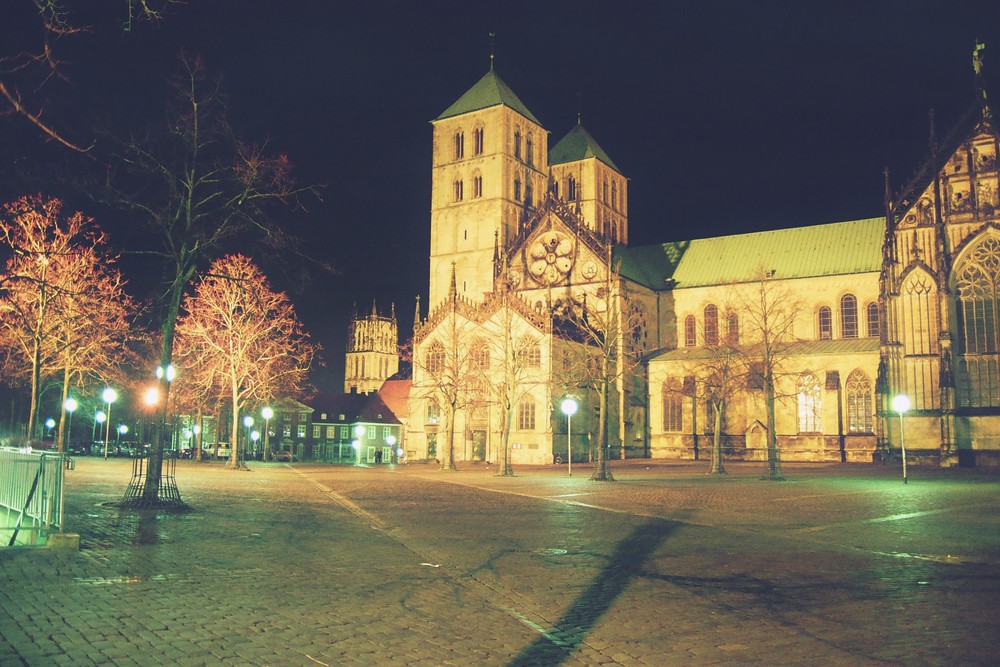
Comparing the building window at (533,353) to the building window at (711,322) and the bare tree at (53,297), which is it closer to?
the building window at (711,322)

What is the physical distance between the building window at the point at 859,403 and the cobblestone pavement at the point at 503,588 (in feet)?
135

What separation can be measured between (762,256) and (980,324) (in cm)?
2041

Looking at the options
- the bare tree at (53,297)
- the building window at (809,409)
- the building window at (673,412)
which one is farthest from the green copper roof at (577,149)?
the bare tree at (53,297)

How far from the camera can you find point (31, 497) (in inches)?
575

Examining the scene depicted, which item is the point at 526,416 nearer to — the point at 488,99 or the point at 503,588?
the point at 488,99

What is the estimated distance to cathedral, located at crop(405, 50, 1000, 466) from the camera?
54.9 m

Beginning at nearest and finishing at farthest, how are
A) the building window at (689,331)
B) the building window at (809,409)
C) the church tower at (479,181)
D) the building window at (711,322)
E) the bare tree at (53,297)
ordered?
the bare tree at (53,297)
the building window at (809,409)
the building window at (711,322)
the building window at (689,331)
the church tower at (479,181)

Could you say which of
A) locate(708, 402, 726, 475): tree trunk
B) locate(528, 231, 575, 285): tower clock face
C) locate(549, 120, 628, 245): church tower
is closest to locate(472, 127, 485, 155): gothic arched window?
locate(549, 120, 628, 245): church tower

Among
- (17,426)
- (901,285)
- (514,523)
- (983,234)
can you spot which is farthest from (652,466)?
(17,426)

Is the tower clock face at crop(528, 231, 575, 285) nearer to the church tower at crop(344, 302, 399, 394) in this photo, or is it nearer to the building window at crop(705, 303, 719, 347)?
the building window at crop(705, 303, 719, 347)

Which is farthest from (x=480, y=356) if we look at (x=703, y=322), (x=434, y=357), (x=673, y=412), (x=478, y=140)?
(x=478, y=140)

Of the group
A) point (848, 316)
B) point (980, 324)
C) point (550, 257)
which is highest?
point (550, 257)

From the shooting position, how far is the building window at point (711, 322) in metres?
72.4

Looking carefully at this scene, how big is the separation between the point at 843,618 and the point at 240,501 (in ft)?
62.2
